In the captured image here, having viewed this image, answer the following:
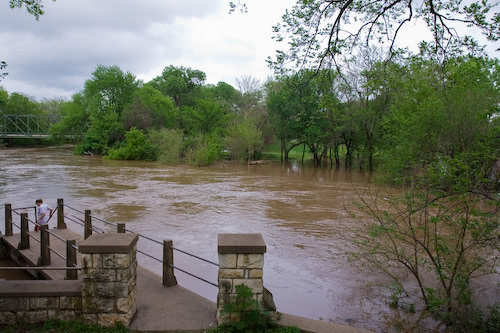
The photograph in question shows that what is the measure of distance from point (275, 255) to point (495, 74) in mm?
15922

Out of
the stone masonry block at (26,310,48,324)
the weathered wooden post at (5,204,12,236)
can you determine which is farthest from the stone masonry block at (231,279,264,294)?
the weathered wooden post at (5,204,12,236)

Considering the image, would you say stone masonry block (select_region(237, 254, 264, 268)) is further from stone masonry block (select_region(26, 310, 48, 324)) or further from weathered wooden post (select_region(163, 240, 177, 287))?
stone masonry block (select_region(26, 310, 48, 324))

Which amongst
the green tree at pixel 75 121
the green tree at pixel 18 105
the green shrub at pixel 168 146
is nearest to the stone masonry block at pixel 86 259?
the green shrub at pixel 168 146

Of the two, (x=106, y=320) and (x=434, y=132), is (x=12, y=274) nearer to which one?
(x=106, y=320)

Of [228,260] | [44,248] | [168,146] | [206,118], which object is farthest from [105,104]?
[228,260]

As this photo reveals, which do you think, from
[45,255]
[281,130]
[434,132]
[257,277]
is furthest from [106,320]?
[281,130]

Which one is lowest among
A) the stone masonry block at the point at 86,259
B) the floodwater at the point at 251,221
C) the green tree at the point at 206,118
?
the floodwater at the point at 251,221

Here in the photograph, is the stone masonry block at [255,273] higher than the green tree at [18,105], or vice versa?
the green tree at [18,105]

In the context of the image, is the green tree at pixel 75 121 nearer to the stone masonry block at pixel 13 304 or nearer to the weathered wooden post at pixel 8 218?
the weathered wooden post at pixel 8 218

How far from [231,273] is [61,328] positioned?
2353mm

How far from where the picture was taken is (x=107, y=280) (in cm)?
478

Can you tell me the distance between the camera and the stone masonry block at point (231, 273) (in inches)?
189

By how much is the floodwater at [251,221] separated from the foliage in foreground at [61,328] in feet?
13.0

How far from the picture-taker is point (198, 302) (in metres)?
5.77
